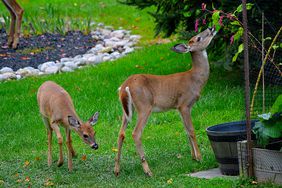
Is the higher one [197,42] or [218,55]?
[197,42]

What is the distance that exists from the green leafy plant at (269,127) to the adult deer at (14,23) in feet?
32.4

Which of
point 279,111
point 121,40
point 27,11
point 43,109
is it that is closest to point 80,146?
point 43,109

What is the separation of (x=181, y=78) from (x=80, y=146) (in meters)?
1.90

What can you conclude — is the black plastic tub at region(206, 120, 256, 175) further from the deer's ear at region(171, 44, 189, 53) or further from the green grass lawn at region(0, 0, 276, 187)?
the deer's ear at region(171, 44, 189, 53)

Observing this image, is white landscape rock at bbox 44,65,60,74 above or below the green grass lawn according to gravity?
below

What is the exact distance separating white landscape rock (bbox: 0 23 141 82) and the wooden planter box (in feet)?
25.8

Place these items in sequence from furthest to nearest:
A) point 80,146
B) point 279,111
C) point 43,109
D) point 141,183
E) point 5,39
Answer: point 5,39, point 80,146, point 43,109, point 141,183, point 279,111

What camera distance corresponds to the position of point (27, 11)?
20250 millimetres

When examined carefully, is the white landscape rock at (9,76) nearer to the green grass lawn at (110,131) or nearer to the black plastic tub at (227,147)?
the green grass lawn at (110,131)

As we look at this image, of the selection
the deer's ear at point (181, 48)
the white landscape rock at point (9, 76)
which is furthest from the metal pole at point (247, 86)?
the white landscape rock at point (9, 76)

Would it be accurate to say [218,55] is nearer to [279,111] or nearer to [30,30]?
[279,111]

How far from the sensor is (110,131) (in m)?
10.5

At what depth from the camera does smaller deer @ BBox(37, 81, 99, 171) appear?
8344mm

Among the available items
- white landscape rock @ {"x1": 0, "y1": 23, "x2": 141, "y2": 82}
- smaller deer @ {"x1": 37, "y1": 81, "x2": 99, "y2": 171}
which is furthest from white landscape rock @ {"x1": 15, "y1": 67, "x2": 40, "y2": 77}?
smaller deer @ {"x1": 37, "y1": 81, "x2": 99, "y2": 171}
